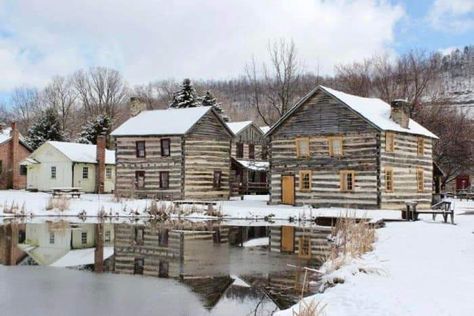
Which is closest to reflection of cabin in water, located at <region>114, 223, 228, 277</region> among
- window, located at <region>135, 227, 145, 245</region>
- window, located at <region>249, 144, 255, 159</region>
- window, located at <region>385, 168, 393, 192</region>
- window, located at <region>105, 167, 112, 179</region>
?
window, located at <region>135, 227, 145, 245</region>

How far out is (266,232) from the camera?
2830 cm

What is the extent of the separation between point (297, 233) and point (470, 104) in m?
89.7

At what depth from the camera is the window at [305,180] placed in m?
39.9

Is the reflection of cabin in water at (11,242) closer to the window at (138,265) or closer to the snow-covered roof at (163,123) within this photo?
the window at (138,265)

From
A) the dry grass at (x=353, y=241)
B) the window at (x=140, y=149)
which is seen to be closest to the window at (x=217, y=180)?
the window at (x=140, y=149)

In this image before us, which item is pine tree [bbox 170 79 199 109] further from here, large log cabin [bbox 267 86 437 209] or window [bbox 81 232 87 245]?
window [bbox 81 232 87 245]

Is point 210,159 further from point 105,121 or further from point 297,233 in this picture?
point 105,121

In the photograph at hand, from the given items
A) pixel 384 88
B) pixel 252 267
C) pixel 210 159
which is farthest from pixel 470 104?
pixel 252 267

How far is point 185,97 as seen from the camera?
247ft

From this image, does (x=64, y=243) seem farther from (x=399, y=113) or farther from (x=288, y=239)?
(x=399, y=113)

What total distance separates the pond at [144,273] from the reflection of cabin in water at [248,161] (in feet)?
105

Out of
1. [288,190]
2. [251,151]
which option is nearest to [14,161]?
[251,151]

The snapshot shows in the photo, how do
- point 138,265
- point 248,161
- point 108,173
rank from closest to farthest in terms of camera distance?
point 138,265 < point 108,173 < point 248,161

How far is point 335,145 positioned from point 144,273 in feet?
80.5
